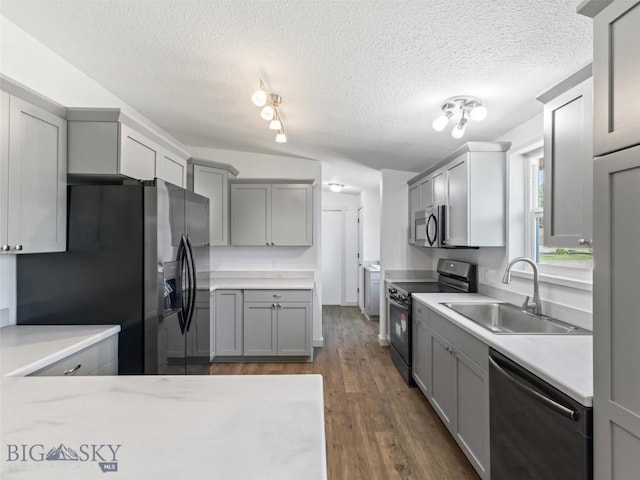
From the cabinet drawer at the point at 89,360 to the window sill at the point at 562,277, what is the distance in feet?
8.57

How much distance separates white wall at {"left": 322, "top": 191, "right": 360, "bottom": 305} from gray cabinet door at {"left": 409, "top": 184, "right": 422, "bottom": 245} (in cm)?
270

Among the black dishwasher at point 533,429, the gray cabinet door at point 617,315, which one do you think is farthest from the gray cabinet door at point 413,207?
the gray cabinet door at point 617,315

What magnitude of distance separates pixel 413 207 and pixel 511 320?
1.97 m

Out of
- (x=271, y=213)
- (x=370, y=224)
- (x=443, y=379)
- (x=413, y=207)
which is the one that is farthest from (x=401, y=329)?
(x=370, y=224)

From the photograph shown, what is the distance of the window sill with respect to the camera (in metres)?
1.79

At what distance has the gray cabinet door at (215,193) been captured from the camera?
11.9ft

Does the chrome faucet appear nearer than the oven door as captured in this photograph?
Yes

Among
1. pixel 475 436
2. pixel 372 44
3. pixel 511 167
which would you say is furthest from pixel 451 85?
pixel 475 436

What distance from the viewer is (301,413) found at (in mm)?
Result: 875

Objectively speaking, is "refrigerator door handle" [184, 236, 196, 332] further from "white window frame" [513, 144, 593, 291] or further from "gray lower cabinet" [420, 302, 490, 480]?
"white window frame" [513, 144, 593, 291]

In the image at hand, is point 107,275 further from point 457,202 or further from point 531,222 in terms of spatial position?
point 531,222

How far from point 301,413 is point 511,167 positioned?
8.10 ft

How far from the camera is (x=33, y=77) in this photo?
1932 mm

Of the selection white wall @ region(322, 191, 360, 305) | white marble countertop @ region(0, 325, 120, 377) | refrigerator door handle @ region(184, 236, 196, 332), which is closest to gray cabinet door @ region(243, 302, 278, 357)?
refrigerator door handle @ region(184, 236, 196, 332)
